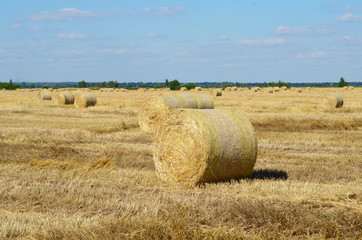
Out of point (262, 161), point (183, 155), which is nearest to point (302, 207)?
point (183, 155)

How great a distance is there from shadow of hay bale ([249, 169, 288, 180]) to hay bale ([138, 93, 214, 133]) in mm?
8270

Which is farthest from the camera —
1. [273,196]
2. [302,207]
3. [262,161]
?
[262,161]

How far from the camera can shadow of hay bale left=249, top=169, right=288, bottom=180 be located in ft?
30.8

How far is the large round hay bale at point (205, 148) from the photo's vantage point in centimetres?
846

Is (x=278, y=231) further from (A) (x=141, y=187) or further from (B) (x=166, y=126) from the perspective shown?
(B) (x=166, y=126)

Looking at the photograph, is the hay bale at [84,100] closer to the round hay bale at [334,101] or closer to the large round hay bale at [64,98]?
the large round hay bale at [64,98]

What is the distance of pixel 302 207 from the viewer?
649 cm

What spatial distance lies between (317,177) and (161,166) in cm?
311

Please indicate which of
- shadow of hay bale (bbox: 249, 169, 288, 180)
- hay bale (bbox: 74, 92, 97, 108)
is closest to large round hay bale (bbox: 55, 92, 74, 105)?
hay bale (bbox: 74, 92, 97, 108)

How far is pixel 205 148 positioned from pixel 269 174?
2.10 m

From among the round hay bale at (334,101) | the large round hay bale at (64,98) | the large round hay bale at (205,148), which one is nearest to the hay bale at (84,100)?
the large round hay bale at (64,98)

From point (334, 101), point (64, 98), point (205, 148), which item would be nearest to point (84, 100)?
point (64, 98)

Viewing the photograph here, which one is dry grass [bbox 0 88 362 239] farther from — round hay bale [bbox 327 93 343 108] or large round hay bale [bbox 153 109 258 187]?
round hay bale [bbox 327 93 343 108]

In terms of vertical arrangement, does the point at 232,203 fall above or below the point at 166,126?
below
